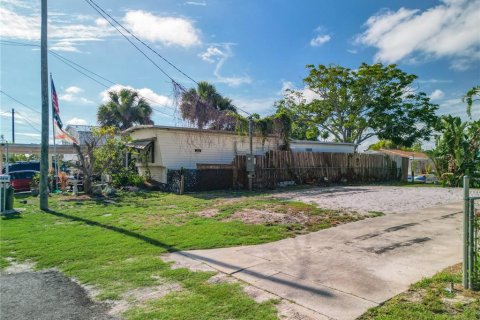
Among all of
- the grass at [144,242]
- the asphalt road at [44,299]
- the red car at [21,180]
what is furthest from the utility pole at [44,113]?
the red car at [21,180]

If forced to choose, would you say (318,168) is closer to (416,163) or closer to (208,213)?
(208,213)

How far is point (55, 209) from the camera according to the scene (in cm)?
1029

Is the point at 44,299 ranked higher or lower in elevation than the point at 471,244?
lower

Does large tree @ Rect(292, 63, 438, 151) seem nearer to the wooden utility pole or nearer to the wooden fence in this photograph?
the wooden fence

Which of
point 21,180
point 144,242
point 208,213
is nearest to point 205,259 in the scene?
point 144,242

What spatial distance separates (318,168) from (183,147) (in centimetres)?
829

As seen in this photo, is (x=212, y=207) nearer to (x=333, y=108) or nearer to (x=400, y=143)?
(x=333, y=108)

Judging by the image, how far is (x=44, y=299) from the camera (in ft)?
12.1

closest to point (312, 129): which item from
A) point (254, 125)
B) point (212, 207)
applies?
point (254, 125)

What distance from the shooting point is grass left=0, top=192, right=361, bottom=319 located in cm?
340

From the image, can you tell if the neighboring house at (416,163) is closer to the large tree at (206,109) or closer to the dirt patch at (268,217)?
the large tree at (206,109)

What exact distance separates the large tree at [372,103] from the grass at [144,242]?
63.2 ft

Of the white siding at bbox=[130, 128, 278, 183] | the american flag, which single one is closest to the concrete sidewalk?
the white siding at bbox=[130, 128, 278, 183]

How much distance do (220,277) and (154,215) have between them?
202 inches
